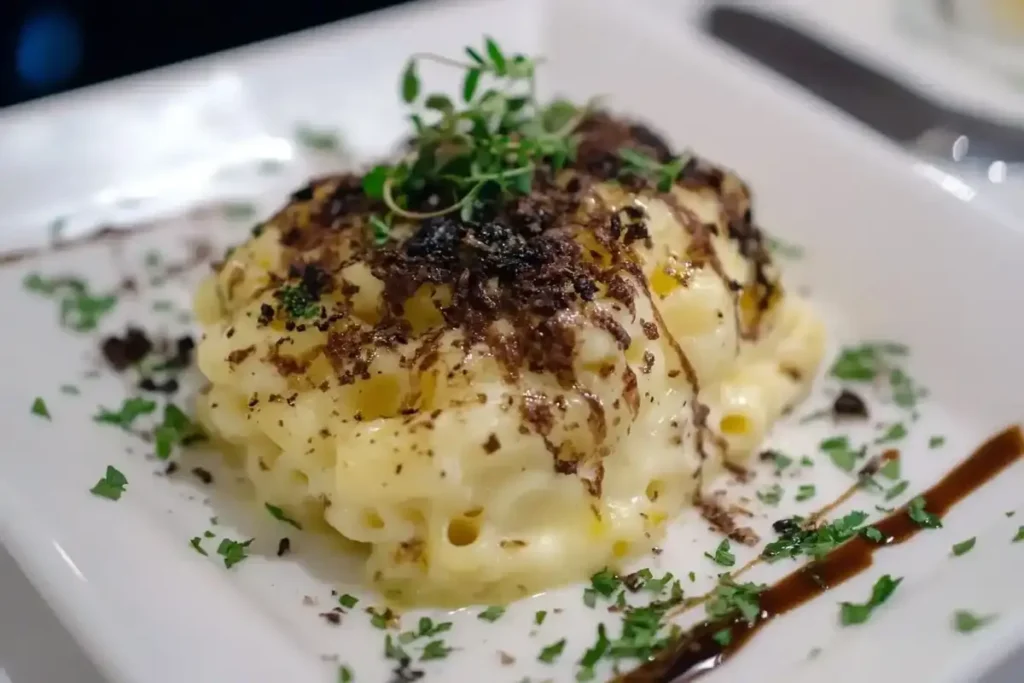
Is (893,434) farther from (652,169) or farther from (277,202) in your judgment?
(277,202)

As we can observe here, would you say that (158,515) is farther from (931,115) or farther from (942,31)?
(942,31)

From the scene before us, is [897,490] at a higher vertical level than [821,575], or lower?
higher

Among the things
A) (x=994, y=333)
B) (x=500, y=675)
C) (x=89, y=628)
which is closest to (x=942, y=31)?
(x=994, y=333)

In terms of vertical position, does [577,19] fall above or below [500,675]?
above

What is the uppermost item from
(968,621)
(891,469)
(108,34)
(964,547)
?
(108,34)

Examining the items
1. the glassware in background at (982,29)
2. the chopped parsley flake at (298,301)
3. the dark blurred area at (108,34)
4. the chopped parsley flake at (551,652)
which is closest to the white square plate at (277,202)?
the chopped parsley flake at (551,652)

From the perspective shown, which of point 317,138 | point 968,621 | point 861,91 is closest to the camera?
point 968,621

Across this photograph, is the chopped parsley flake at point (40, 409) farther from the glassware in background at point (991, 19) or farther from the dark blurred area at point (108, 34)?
the glassware in background at point (991, 19)

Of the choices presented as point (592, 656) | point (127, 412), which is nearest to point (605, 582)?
point (592, 656)
